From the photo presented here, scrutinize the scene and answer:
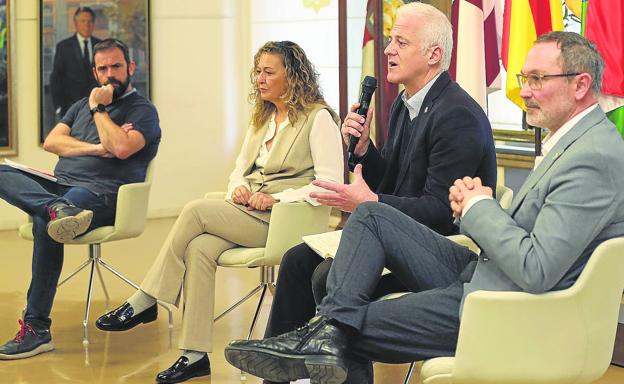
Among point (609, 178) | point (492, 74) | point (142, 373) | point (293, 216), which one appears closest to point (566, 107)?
point (609, 178)

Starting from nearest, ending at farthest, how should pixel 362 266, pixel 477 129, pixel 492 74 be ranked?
pixel 362 266
pixel 477 129
pixel 492 74

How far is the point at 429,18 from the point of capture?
3990 millimetres

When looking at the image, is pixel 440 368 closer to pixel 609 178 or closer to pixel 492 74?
pixel 609 178

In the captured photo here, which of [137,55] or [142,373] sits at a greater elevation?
[137,55]

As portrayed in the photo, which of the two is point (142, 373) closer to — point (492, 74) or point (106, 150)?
point (106, 150)

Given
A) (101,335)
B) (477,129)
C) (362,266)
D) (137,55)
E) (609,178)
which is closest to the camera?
(609,178)

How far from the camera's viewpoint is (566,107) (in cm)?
302

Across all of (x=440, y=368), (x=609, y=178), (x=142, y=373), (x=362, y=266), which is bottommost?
(x=142, y=373)

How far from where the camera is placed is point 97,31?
28.7 feet

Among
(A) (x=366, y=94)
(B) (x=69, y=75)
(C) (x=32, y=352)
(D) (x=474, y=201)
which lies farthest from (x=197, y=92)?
(D) (x=474, y=201)

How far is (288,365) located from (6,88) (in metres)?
5.84

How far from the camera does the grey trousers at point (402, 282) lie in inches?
124

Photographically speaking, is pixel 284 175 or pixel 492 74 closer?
pixel 284 175

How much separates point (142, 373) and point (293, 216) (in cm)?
90
